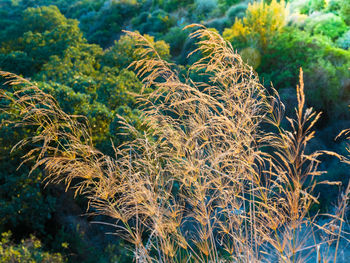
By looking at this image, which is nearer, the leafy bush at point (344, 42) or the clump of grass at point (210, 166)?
the clump of grass at point (210, 166)

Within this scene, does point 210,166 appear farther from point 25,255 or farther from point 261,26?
point 261,26

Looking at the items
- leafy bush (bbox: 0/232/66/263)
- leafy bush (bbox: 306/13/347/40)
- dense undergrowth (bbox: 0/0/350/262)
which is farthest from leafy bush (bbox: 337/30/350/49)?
leafy bush (bbox: 0/232/66/263)

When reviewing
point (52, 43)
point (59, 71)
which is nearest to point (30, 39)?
point (52, 43)

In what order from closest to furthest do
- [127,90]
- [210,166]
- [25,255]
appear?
[210,166] < [25,255] < [127,90]

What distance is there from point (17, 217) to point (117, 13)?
65.4 ft

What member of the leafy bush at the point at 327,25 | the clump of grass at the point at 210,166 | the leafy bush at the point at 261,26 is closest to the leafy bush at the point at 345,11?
the leafy bush at the point at 327,25

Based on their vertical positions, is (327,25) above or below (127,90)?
above

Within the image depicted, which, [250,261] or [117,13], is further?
[117,13]

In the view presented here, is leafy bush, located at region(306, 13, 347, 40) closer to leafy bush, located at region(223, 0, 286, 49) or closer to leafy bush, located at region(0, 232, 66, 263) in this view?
leafy bush, located at region(223, 0, 286, 49)

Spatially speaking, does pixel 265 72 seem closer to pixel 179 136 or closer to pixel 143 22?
pixel 179 136

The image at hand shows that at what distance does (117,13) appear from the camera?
71.9 feet

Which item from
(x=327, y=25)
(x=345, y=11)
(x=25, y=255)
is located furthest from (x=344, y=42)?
(x=25, y=255)

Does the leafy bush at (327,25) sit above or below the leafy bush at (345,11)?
below

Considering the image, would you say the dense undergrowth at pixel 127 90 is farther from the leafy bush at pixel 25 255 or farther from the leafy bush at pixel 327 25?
the leafy bush at pixel 25 255
